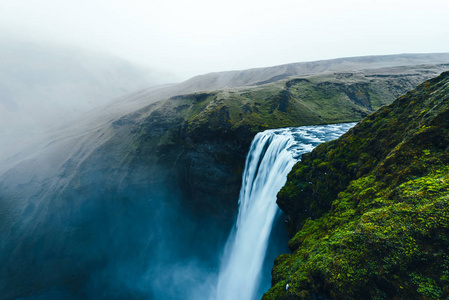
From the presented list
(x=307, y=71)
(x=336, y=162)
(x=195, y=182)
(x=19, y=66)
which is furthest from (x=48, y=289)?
(x=19, y=66)

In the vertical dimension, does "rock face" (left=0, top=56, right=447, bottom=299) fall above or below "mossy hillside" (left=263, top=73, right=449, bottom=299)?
below

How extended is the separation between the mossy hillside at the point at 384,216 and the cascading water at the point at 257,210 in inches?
254

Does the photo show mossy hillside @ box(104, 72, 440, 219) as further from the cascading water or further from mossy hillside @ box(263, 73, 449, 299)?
mossy hillside @ box(263, 73, 449, 299)

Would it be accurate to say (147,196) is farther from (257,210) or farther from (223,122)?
(257,210)

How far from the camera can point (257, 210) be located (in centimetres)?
2102

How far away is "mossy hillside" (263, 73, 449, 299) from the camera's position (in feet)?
15.9

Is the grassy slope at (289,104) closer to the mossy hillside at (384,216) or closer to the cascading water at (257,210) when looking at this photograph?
the cascading water at (257,210)

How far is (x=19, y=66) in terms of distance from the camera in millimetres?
A: 169250

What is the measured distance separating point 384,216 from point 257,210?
619 inches

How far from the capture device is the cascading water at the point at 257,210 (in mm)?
18062

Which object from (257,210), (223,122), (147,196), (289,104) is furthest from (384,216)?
(147,196)

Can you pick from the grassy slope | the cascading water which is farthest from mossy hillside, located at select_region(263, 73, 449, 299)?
the grassy slope

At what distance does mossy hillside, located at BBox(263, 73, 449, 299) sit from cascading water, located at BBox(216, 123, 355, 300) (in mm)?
6461

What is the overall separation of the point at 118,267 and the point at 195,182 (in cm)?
1859
